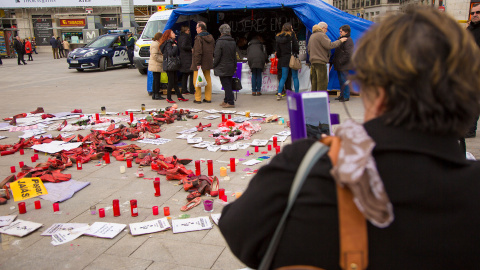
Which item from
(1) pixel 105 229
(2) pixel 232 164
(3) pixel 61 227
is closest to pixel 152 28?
(2) pixel 232 164

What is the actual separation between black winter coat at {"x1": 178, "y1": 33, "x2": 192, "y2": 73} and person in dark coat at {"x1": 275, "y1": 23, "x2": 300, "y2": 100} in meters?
2.42

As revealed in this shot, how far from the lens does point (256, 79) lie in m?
11.8

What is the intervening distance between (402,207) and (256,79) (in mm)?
10861

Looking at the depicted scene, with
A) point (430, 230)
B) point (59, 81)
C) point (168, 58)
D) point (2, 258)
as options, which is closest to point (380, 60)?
point (430, 230)

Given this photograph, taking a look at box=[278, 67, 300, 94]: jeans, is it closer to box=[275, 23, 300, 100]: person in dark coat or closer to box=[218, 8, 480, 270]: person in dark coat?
box=[275, 23, 300, 100]: person in dark coat

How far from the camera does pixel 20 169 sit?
5.80m

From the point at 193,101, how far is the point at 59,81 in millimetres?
8510

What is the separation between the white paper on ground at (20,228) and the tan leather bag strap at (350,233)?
3549mm

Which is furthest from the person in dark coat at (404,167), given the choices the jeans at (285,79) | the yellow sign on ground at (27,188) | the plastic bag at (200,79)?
the jeans at (285,79)

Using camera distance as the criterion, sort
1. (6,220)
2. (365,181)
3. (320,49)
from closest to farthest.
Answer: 1. (365,181)
2. (6,220)
3. (320,49)

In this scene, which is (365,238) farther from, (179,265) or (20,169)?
(20,169)

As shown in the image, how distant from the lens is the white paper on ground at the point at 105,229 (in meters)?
3.66

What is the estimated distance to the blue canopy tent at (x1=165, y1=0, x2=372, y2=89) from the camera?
10625mm

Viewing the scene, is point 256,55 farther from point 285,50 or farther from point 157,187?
point 157,187
